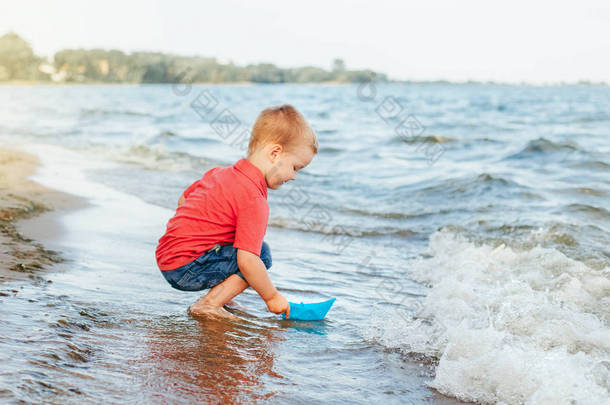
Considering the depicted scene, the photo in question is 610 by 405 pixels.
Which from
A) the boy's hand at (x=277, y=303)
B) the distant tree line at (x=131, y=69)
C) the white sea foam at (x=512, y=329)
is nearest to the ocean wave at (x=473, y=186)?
the white sea foam at (x=512, y=329)

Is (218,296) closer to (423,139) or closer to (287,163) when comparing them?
(287,163)

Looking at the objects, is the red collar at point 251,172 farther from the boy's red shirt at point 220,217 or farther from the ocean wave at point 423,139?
the ocean wave at point 423,139

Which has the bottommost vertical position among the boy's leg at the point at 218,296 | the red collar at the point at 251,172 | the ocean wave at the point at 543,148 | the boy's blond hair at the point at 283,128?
the boy's leg at the point at 218,296

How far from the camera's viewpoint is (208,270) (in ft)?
9.10

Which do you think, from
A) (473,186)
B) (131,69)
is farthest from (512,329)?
(131,69)

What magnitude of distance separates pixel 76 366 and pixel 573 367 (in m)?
1.87

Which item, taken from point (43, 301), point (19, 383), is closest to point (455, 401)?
point (19, 383)

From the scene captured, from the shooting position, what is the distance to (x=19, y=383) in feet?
5.75

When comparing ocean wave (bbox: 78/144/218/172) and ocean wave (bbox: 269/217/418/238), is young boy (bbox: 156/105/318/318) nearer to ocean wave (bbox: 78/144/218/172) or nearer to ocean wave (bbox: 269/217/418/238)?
ocean wave (bbox: 269/217/418/238)

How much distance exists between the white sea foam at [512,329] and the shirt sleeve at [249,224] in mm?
783

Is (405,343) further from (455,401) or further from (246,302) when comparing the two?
(246,302)

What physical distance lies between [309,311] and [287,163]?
32.9 inches

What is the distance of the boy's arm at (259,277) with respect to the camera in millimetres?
2621

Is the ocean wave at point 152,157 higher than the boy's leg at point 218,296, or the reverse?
the boy's leg at point 218,296
